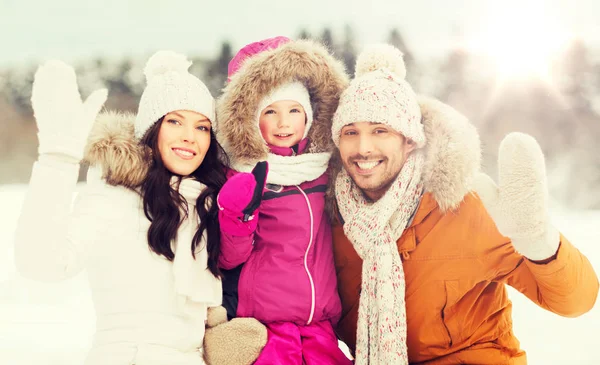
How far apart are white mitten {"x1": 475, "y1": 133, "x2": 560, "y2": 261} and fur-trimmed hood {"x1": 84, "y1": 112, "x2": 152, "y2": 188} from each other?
1168mm

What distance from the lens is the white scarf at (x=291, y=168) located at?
6.25 ft

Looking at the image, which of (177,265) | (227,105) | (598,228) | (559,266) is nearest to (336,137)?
(227,105)

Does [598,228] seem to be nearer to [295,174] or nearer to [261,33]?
[261,33]

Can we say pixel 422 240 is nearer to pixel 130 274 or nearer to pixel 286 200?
pixel 286 200

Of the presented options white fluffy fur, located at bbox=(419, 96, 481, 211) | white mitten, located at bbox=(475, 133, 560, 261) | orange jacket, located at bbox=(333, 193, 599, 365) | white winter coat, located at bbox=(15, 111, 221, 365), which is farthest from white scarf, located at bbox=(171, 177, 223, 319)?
white mitten, located at bbox=(475, 133, 560, 261)

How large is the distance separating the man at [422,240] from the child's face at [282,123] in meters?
0.15

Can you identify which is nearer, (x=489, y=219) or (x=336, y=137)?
(x=489, y=219)

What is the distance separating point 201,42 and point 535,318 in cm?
408

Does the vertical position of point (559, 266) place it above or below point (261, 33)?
below

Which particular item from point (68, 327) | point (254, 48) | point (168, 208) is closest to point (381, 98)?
point (254, 48)

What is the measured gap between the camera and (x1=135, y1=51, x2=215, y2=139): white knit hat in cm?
186

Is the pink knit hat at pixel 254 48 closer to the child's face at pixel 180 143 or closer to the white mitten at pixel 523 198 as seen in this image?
the child's face at pixel 180 143

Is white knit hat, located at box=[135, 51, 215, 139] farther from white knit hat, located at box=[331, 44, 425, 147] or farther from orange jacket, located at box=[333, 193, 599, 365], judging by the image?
orange jacket, located at box=[333, 193, 599, 365]

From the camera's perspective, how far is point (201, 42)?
5.51m
